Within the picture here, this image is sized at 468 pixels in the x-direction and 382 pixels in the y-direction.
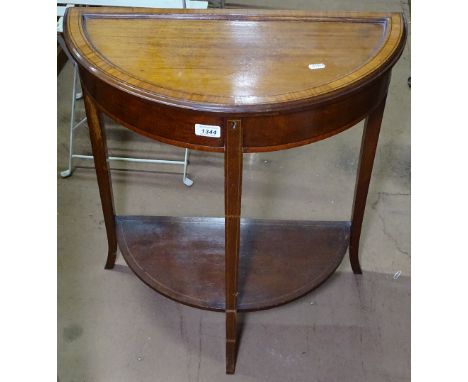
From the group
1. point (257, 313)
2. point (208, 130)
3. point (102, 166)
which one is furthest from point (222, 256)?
point (208, 130)

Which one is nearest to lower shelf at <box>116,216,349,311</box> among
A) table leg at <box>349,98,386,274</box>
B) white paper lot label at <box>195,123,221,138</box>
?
table leg at <box>349,98,386,274</box>

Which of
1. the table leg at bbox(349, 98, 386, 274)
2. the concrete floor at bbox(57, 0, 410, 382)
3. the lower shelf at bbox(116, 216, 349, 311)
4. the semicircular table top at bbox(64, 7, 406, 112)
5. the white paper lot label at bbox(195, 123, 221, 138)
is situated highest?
the semicircular table top at bbox(64, 7, 406, 112)

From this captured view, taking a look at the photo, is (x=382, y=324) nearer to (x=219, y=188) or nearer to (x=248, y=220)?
(x=248, y=220)

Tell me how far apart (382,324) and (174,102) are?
1079 mm

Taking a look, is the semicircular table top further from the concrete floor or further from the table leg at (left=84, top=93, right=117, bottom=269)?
the concrete floor

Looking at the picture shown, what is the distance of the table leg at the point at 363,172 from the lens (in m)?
1.71

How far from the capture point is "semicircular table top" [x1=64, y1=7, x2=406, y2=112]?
1351 mm

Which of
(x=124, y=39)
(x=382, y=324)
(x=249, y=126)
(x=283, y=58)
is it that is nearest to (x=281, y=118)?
(x=249, y=126)

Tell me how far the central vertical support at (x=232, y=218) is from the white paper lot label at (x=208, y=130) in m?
0.02

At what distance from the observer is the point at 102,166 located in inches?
72.1

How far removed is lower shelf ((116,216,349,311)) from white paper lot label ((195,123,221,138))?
0.66m

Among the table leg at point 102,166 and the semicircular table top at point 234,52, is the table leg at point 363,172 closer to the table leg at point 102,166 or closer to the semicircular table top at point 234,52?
the semicircular table top at point 234,52

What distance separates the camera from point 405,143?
270cm

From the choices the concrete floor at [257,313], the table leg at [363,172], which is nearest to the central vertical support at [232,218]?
the concrete floor at [257,313]
